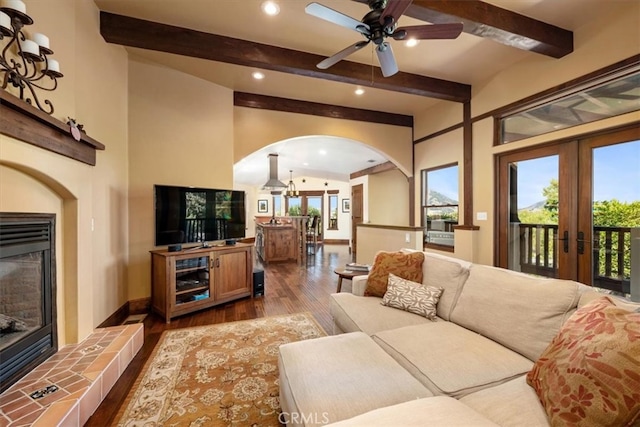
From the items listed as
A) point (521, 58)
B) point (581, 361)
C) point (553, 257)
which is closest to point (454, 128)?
point (521, 58)

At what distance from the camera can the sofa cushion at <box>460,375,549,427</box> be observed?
3.31 feet

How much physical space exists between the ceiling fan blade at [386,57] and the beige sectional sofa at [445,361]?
191 centimetres

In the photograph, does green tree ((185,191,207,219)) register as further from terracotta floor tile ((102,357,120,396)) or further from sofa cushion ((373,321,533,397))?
sofa cushion ((373,321,533,397))

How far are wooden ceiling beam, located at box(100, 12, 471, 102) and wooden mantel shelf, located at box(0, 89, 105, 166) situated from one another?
1261 millimetres

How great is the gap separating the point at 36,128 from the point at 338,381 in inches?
91.1

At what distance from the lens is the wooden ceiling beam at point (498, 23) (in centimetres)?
223

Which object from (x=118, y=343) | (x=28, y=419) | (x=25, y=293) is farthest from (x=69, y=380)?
(x=25, y=293)

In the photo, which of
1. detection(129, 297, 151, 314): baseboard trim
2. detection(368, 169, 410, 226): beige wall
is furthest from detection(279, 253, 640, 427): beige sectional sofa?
detection(368, 169, 410, 226): beige wall

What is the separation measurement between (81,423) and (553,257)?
4.57 metres

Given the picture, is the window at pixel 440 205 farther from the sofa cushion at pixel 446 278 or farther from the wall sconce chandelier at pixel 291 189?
the wall sconce chandelier at pixel 291 189

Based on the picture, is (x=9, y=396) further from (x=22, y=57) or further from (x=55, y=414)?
(x=22, y=57)

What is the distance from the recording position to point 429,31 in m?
2.00

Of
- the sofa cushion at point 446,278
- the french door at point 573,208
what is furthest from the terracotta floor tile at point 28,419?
the french door at point 573,208

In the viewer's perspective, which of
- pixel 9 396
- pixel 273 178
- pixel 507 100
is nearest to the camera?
pixel 9 396
